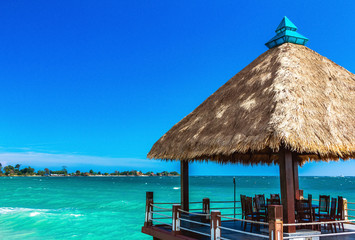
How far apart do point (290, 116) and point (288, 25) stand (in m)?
4.62

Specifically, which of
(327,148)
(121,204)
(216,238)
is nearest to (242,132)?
(327,148)

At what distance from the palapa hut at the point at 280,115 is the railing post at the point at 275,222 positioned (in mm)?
881

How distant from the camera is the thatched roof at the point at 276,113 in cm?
629

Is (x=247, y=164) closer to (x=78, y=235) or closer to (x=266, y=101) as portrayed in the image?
(x=266, y=101)

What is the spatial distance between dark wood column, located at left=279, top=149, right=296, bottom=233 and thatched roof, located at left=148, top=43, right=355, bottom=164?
26 cm

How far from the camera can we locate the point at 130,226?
2548cm

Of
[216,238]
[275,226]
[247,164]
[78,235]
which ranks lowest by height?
[78,235]

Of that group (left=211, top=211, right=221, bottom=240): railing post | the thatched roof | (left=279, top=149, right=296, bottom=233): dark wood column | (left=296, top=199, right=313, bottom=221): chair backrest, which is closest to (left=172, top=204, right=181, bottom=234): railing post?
the thatched roof

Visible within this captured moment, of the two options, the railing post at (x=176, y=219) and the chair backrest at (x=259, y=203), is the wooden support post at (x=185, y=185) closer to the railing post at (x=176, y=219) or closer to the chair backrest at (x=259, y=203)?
the railing post at (x=176, y=219)

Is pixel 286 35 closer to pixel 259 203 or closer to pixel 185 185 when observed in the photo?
pixel 259 203

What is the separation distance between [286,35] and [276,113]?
163 inches

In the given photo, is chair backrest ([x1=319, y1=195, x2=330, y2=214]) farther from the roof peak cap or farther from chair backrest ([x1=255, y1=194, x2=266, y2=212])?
the roof peak cap

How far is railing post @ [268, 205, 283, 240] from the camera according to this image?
557cm

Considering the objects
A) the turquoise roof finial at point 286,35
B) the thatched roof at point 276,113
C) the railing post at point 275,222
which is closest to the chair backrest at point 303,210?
the thatched roof at point 276,113
